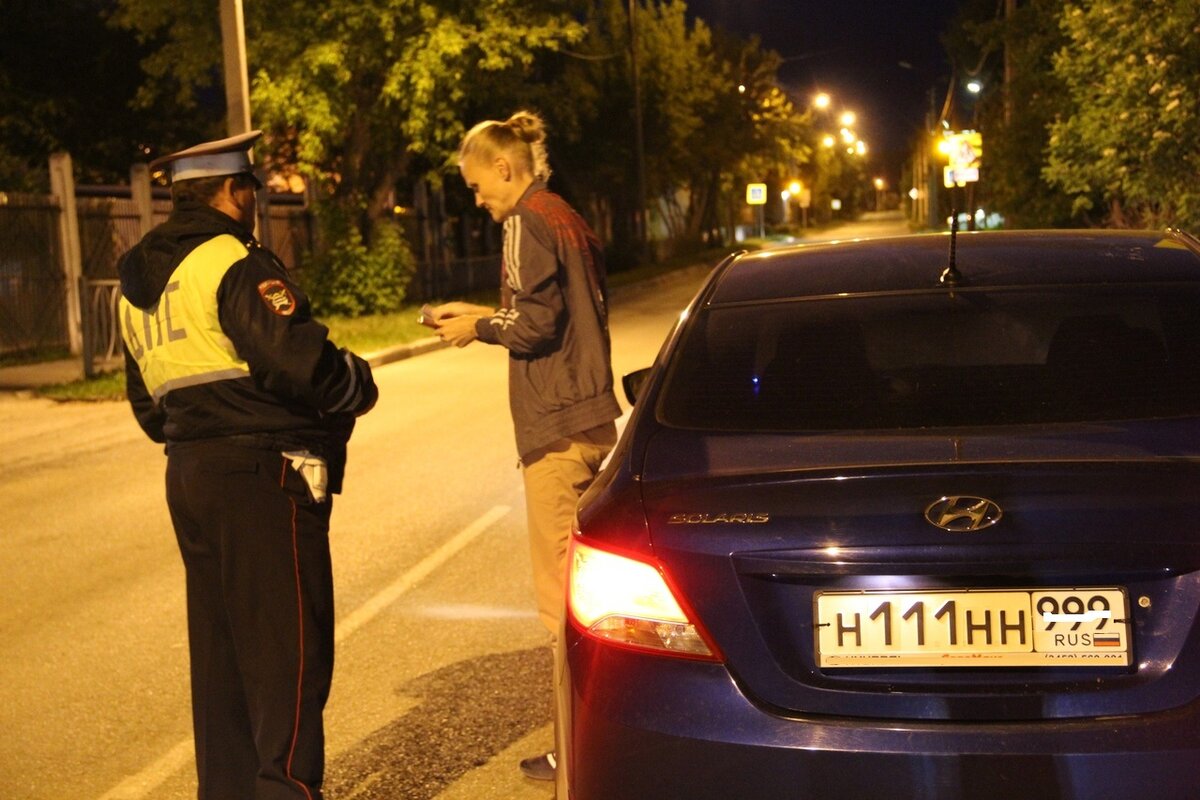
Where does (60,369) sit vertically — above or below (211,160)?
below

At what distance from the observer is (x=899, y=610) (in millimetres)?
2771

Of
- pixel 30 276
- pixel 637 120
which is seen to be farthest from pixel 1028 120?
pixel 30 276

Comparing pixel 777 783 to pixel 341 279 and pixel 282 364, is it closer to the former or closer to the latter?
pixel 282 364

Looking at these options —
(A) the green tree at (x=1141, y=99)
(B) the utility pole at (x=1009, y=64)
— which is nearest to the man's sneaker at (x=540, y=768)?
(A) the green tree at (x=1141, y=99)

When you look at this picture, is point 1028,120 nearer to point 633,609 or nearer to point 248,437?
point 248,437

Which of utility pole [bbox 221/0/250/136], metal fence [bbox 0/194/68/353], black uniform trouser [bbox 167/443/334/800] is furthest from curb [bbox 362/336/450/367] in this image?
black uniform trouser [bbox 167/443/334/800]

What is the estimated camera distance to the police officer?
3600 mm

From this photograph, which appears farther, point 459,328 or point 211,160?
point 459,328

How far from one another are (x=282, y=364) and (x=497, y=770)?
1.74 m

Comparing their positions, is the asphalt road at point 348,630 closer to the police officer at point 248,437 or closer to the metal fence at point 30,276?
the police officer at point 248,437

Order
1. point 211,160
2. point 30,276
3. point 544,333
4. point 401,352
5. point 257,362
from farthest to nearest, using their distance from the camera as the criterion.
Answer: point 30,276
point 401,352
point 544,333
point 211,160
point 257,362

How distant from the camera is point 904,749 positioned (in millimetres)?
2689

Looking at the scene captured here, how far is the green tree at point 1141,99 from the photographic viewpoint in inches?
612

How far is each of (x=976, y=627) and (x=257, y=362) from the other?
1.73 meters
